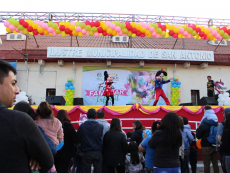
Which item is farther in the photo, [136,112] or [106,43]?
[106,43]

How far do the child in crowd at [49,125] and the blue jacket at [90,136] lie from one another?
1162 millimetres

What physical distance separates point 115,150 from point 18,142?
2.77 meters

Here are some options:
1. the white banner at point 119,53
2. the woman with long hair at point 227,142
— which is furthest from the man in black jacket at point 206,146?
the white banner at point 119,53

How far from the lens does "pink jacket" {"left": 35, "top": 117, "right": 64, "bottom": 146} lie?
99.2 inches

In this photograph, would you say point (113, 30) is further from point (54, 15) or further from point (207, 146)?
point (207, 146)

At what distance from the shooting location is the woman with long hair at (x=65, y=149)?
3.45 metres

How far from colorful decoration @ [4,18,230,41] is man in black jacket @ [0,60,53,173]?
9.91 metres

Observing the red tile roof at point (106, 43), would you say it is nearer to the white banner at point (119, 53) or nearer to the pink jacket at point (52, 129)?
the white banner at point (119, 53)

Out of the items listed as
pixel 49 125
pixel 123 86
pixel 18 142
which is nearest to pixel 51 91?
pixel 123 86

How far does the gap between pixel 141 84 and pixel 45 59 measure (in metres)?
6.61

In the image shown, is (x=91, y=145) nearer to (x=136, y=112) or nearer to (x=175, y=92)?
(x=136, y=112)

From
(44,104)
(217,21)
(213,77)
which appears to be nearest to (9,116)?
(44,104)

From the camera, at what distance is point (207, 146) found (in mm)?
4434

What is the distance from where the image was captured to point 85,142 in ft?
12.4
